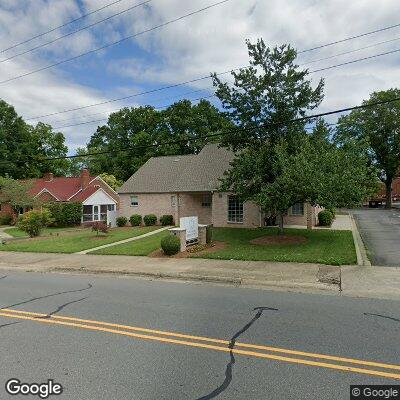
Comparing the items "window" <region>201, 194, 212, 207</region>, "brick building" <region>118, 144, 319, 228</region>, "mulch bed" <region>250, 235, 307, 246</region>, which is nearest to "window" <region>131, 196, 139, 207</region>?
"brick building" <region>118, 144, 319, 228</region>

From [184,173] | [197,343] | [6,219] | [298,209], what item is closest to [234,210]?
[298,209]

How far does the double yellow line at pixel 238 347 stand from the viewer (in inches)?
199

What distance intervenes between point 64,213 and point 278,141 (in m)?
24.6

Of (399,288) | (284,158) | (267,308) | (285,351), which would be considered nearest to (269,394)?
(285,351)

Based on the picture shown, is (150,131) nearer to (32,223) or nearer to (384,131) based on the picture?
(384,131)

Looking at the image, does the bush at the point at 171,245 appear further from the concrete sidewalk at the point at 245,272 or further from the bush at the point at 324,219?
the bush at the point at 324,219

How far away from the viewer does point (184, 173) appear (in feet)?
101

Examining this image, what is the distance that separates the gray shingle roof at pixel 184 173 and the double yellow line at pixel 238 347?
19564mm

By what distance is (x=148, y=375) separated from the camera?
4.95m

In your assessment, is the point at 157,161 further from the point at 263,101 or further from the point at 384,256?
the point at 384,256

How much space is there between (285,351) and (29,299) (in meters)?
6.61

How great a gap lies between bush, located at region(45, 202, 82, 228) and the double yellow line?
29.6 metres

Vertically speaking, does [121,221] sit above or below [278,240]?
above

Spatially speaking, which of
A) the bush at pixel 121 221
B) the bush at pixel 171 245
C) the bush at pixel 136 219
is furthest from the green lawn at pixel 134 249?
the bush at pixel 121 221
